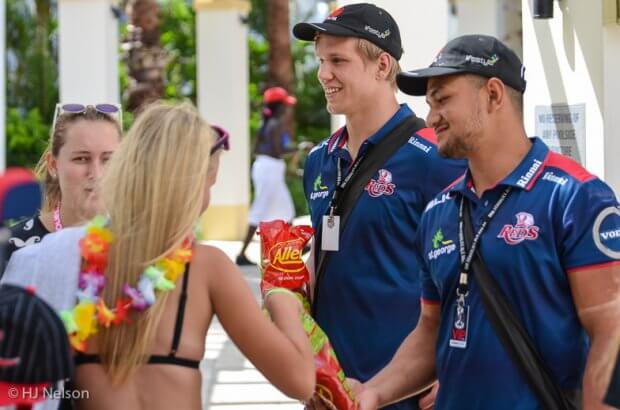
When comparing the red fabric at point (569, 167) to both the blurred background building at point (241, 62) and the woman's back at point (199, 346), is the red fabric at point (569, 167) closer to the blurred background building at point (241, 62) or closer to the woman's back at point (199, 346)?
the woman's back at point (199, 346)

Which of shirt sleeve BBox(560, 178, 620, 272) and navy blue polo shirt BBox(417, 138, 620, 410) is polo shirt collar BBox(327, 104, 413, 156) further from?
shirt sleeve BBox(560, 178, 620, 272)

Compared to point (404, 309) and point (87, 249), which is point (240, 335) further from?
point (404, 309)

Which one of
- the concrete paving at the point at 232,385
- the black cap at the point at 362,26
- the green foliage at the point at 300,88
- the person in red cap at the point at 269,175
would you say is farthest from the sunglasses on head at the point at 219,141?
the green foliage at the point at 300,88

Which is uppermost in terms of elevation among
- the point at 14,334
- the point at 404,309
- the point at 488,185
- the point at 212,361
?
the point at 488,185

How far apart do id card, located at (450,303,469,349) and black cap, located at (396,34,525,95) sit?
685 millimetres

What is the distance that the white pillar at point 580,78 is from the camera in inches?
227

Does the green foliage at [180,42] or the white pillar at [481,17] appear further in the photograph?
the green foliage at [180,42]

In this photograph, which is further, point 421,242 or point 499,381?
point 421,242

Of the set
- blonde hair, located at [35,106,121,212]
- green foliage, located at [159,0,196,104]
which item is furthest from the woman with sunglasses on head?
green foliage, located at [159,0,196,104]

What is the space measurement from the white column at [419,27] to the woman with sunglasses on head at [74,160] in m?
3.06

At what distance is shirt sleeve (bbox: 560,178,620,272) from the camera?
3363mm

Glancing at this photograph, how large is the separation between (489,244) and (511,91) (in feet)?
1.65

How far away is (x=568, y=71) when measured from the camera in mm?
6098

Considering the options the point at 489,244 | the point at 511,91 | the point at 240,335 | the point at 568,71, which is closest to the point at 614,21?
the point at 568,71
